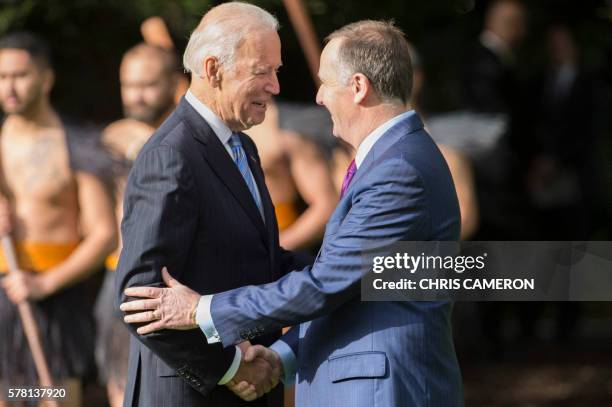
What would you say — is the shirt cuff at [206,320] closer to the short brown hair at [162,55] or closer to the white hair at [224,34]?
the white hair at [224,34]

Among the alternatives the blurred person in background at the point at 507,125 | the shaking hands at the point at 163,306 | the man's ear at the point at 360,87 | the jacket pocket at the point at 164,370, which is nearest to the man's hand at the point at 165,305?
the shaking hands at the point at 163,306

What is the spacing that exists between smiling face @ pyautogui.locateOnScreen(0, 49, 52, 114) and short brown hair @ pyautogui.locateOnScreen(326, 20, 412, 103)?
2491 mm

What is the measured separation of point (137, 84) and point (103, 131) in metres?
0.38

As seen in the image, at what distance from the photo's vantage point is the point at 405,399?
312cm

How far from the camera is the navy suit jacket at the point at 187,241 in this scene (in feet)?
10.4

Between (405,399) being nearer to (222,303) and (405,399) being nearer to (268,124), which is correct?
(222,303)

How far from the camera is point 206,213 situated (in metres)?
3.24

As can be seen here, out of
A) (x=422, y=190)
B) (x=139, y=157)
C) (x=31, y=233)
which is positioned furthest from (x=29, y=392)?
(x=422, y=190)

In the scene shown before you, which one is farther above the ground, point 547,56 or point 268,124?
point 547,56

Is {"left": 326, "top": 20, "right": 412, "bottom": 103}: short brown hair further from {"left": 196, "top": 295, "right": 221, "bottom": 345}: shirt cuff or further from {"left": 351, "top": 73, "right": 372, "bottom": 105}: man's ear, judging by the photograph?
{"left": 196, "top": 295, "right": 221, "bottom": 345}: shirt cuff

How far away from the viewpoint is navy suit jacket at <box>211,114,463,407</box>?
309 centimetres

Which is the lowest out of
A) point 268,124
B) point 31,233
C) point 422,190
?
point 422,190

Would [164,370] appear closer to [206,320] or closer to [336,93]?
[206,320]

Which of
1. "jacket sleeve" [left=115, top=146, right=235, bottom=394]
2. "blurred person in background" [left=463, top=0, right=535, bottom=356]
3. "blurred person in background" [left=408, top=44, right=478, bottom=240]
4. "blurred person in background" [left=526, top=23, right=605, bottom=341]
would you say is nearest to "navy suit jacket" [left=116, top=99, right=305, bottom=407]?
"jacket sleeve" [left=115, top=146, right=235, bottom=394]
